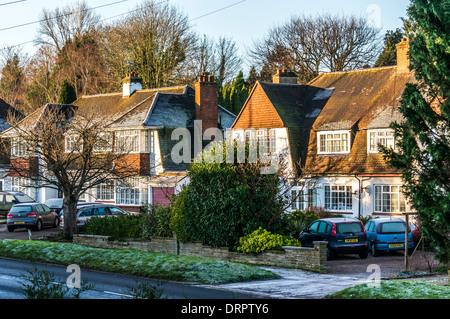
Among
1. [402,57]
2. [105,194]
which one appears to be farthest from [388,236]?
[105,194]

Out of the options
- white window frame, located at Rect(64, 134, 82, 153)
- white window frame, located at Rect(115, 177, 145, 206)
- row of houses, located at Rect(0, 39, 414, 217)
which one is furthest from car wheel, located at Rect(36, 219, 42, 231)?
white window frame, located at Rect(115, 177, 145, 206)

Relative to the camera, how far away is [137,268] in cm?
2005

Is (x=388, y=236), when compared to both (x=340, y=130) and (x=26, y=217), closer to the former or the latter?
(x=340, y=130)

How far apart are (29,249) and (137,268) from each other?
6577 millimetres

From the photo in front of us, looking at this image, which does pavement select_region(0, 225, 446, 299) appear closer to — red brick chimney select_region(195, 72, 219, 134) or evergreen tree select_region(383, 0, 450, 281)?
evergreen tree select_region(383, 0, 450, 281)

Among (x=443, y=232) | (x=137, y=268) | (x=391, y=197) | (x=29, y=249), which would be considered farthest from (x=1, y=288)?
(x=391, y=197)

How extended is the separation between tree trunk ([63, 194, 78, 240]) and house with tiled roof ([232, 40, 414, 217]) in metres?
11.2

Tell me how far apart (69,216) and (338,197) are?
1471 cm

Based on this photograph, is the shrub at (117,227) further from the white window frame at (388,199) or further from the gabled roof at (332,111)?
the white window frame at (388,199)

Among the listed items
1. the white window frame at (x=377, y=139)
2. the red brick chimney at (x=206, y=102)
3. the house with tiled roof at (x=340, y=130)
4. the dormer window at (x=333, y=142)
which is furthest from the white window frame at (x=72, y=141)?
the white window frame at (x=377, y=139)

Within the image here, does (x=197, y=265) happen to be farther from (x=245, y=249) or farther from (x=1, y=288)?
(x=1, y=288)

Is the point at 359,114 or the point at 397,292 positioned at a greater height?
the point at 359,114

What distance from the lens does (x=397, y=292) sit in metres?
14.1

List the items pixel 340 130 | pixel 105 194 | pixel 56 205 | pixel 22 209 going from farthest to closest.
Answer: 1. pixel 105 194
2. pixel 56 205
3. pixel 340 130
4. pixel 22 209
